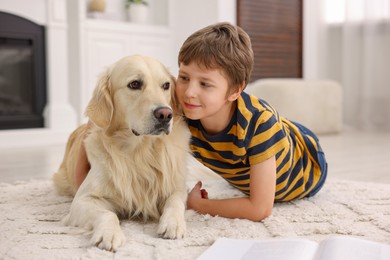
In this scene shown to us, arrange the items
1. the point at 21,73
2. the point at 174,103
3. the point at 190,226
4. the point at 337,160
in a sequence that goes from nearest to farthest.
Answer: the point at 190,226 → the point at 174,103 → the point at 337,160 → the point at 21,73

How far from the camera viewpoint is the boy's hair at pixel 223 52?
1.42 m

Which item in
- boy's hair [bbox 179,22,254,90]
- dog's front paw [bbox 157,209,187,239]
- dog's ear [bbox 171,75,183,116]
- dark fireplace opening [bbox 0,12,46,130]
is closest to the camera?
dog's front paw [bbox 157,209,187,239]

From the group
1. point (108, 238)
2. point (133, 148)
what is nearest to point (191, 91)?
Result: point (133, 148)

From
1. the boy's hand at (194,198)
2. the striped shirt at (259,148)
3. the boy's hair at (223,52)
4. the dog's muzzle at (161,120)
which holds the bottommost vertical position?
the boy's hand at (194,198)

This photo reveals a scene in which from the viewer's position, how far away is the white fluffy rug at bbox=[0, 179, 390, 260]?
121 cm

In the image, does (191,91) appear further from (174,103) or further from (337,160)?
(337,160)

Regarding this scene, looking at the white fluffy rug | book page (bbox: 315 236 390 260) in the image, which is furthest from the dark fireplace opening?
book page (bbox: 315 236 390 260)

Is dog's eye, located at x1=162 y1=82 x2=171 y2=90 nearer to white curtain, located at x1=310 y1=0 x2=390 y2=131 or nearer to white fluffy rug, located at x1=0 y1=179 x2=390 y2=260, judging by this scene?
white fluffy rug, located at x1=0 y1=179 x2=390 y2=260

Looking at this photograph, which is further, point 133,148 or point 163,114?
point 133,148

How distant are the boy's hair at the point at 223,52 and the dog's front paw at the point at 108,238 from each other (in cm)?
55

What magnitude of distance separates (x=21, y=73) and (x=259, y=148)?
10.7 ft

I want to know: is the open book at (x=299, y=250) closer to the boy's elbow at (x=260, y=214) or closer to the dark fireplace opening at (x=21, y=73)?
the boy's elbow at (x=260, y=214)

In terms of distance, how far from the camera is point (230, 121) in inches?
60.1

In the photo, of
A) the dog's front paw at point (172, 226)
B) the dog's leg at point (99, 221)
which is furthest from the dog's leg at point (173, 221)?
the dog's leg at point (99, 221)
